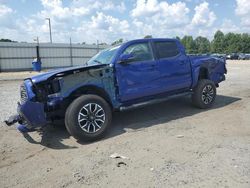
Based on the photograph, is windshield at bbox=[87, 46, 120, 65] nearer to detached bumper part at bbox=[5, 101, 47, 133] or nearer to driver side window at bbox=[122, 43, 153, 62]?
driver side window at bbox=[122, 43, 153, 62]

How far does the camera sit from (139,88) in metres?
5.85

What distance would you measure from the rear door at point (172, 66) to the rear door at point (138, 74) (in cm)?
22

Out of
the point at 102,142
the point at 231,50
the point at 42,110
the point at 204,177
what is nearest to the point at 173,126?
the point at 102,142

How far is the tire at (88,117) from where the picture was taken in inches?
191

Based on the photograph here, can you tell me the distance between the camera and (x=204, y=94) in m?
7.17

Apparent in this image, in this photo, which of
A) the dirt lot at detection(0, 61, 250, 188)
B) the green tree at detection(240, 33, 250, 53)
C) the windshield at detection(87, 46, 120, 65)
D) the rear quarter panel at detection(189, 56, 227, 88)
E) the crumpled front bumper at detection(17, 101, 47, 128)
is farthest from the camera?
the green tree at detection(240, 33, 250, 53)

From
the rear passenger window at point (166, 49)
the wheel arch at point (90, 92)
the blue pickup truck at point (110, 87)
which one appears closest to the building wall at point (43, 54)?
the blue pickup truck at point (110, 87)

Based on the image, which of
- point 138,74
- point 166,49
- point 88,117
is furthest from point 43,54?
point 88,117

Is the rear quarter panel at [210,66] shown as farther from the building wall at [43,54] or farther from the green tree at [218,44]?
the green tree at [218,44]

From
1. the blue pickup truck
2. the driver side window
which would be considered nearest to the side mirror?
the blue pickup truck

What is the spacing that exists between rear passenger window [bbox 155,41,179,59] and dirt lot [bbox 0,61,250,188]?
1.55 metres

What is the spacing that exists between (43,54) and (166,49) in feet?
77.1

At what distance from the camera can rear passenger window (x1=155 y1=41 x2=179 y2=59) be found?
6.34 metres

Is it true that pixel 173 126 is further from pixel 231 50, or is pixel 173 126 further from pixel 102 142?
pixel 231 50
